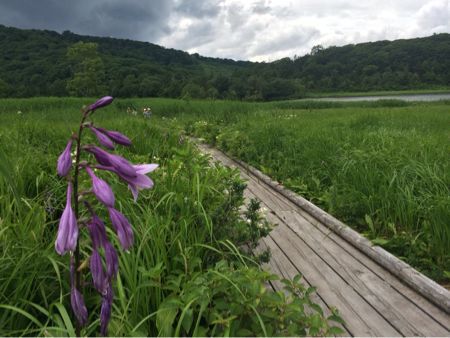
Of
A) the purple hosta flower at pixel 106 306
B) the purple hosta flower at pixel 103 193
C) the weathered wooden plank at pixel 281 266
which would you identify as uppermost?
the purple hosta flower at pixel 103 193

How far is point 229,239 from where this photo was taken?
2559 millimetres

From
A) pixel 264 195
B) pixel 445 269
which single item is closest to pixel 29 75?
pixel 264 195

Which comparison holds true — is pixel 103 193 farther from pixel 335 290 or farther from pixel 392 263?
pixel 392 263

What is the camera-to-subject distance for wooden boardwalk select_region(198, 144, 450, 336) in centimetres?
208

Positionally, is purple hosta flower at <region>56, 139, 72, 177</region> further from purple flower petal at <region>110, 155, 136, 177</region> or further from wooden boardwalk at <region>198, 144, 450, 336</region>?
wooden boardwalk at <region>198, 144, 450, 336</region>

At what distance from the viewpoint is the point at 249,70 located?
55.0m

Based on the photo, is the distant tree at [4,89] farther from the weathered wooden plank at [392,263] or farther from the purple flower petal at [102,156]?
the purple flower petal at [102,156]

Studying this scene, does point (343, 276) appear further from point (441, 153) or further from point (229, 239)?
point (441, 153)

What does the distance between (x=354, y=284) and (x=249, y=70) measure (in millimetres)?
54982

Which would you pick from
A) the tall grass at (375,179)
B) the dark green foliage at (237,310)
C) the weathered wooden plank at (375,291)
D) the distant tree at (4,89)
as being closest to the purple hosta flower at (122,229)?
the dark green foliage at (237,310)

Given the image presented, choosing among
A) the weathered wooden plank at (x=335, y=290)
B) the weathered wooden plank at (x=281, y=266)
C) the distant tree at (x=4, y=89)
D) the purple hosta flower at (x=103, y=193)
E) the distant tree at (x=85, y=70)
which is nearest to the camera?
the purple hosta flower at (x=103, y=193)

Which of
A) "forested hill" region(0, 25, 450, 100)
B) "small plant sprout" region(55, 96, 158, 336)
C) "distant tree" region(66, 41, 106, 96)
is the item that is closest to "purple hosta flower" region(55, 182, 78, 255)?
"small plant sprout" region(55, 96, 158, 336)

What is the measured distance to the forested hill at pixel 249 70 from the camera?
37.8 m

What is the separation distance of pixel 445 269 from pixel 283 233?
133cm
